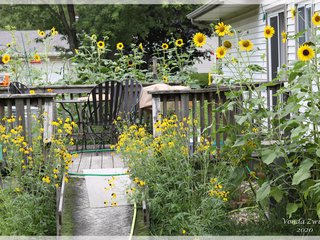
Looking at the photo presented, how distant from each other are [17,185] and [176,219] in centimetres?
139

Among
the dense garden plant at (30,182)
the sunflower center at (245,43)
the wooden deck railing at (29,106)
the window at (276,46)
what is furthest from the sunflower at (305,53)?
the window at (276,46)

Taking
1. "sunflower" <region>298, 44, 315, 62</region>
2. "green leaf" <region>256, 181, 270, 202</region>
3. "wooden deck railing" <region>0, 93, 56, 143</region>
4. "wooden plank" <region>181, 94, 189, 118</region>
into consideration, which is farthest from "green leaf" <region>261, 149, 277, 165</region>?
"wooden deck railing" <region>0, 93, 56, 143</region>

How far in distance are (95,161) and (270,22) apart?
21.2 feet

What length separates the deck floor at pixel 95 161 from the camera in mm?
7426

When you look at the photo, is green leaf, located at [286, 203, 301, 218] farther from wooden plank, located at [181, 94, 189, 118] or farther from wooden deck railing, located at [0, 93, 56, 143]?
wooden deck railing, located at [0, 93, 56, 143]

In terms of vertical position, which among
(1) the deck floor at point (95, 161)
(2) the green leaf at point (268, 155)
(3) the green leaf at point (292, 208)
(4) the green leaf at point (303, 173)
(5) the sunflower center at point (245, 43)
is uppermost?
(5) the sunflower center at point (245, 43)

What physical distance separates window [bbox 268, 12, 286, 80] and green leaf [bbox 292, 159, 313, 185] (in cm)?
741

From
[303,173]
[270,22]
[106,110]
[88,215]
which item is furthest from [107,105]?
[270,22]

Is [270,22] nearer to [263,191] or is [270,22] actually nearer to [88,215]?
[88,215]

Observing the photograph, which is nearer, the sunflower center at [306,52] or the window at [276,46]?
the sunflower center at [306,52]

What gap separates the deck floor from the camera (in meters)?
7.43

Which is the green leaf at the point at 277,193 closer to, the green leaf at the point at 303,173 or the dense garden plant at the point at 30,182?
the green leaf at the point at 303,173

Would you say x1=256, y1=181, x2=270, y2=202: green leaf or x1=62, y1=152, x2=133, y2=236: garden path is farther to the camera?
x1=62, y1=152, x2=133, y2=236: garden path

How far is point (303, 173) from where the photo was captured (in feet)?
15.7
